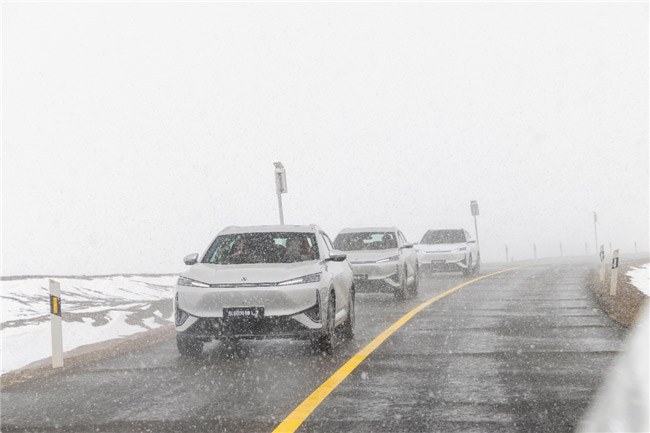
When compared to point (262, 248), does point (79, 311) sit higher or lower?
lower

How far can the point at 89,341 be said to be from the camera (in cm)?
1400

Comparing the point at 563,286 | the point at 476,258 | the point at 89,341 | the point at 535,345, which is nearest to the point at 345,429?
the point at 535,345

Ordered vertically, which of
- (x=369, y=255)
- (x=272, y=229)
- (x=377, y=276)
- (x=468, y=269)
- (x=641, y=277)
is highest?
(x=272, y=229)

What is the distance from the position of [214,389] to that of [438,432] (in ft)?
8.69

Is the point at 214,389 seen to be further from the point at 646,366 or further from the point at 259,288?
the point at 646,366

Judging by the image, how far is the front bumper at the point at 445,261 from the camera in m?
26.9

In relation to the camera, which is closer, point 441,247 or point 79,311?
point 79,311

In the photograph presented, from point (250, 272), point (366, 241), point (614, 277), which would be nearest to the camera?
point (250, 272)

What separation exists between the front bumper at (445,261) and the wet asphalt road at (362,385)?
1431 centimetres

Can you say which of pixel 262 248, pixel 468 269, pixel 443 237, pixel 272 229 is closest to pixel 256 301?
pixel 262 248

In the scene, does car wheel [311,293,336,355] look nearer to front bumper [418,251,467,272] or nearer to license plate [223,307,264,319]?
license plate [223,307,264,319]

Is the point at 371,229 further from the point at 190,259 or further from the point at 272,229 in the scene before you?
the point at 190,259

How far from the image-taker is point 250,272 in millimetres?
9383

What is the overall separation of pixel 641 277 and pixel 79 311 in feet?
55.9
